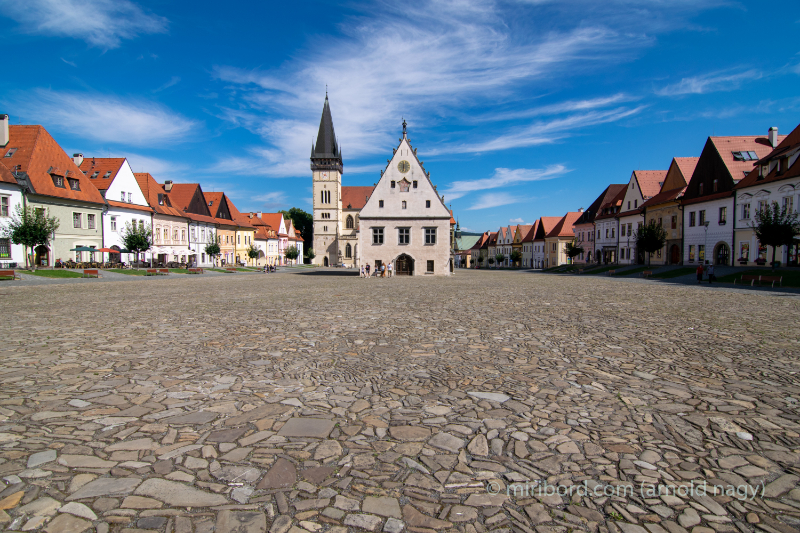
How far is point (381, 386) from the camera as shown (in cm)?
545

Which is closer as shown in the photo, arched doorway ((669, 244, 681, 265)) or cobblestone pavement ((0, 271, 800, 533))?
cobblestone pavement ((0, 271, 800, 533))

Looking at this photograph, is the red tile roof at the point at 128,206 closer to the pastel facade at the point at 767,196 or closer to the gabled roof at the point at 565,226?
the pastel facade at the point at 767,196

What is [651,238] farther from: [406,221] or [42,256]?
[42,256]

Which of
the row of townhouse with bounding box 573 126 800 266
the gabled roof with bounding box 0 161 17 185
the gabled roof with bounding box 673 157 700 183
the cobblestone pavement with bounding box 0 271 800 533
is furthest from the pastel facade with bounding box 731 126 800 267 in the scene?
the gabled roof with bounding box 0 161 17 185

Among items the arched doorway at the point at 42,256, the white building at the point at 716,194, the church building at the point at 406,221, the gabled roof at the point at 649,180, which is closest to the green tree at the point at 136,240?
the arched doorway at the point at 42,256

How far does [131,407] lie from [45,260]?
45.2 metres

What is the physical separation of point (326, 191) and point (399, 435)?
318ft

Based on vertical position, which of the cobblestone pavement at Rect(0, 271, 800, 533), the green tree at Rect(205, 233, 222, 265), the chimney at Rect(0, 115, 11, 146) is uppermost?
the chimney at Rect(0, 115, 11, 146)

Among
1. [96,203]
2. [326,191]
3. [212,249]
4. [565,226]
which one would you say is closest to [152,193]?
[212,249]

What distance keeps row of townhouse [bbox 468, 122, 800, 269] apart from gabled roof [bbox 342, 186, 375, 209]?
51.8 meters

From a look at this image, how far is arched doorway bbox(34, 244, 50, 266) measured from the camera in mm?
38719

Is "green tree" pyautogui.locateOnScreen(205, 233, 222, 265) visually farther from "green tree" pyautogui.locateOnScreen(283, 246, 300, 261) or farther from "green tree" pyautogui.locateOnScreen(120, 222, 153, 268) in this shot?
"green tree" pyautogui.locateOnScreen(283, 246, 300, 261)

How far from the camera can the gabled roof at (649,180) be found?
5516 centimetres

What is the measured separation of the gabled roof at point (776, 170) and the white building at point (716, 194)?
1.68 meters
